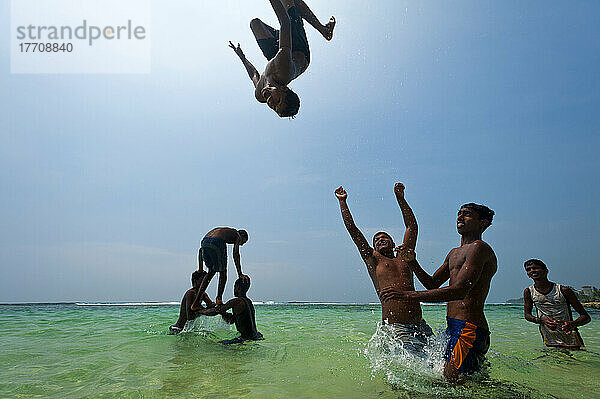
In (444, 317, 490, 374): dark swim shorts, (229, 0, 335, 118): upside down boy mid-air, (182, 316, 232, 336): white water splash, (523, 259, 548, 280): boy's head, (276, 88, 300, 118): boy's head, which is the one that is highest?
(229, 0, 335, 118): upside down boy mid-air

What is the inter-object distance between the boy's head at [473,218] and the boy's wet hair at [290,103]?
2.11 metres

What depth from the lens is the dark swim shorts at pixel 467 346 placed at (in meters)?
4.03

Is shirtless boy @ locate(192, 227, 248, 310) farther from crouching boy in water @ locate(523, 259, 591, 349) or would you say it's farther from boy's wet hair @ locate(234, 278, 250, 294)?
crouching boy in water @ locate(523, 259, 591, 349)

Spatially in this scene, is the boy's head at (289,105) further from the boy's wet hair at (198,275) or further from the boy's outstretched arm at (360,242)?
the boy's wet hair at (198,275)

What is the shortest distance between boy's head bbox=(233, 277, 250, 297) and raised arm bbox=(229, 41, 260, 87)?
13.2 feet

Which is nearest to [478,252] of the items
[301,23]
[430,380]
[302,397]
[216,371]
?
[430,380]

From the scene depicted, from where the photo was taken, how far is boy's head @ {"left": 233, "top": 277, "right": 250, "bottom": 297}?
758 centimetres

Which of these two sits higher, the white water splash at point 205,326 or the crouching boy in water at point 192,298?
the crouching boy in water at point 192,298

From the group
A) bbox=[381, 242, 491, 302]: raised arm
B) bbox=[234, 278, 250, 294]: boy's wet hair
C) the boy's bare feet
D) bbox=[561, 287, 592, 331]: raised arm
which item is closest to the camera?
bbox=[381, 242, 491, 302]: raised arm

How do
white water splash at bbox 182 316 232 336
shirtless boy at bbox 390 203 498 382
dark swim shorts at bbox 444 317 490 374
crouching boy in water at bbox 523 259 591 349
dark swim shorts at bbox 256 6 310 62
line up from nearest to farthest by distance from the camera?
shirtless boy at bbox 390 203 498 382
dark swim shorts at bbox 444 317 490 374
dark swim shorts at bbox 256 6 310 62
crouching boy in water at bbox 523 259 591 349
white water splash at bbox 182 316 232 336

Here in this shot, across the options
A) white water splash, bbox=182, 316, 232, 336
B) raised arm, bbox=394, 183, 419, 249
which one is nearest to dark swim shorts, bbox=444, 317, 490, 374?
raised arm, bbox=394, 183, 419, 249

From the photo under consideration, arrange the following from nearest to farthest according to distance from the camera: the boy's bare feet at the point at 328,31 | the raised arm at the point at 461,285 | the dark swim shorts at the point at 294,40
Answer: the raised arm at the point at 461,285, the dark swim shorts at the point at 294,40, the boy's bare feet at the point at 328,31

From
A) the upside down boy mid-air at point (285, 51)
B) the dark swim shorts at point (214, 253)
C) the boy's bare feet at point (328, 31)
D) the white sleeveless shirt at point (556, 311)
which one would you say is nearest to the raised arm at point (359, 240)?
the upside down boy mid-air at point (285, 51)

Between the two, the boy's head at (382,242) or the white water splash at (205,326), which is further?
the white water splash at (205,326)
